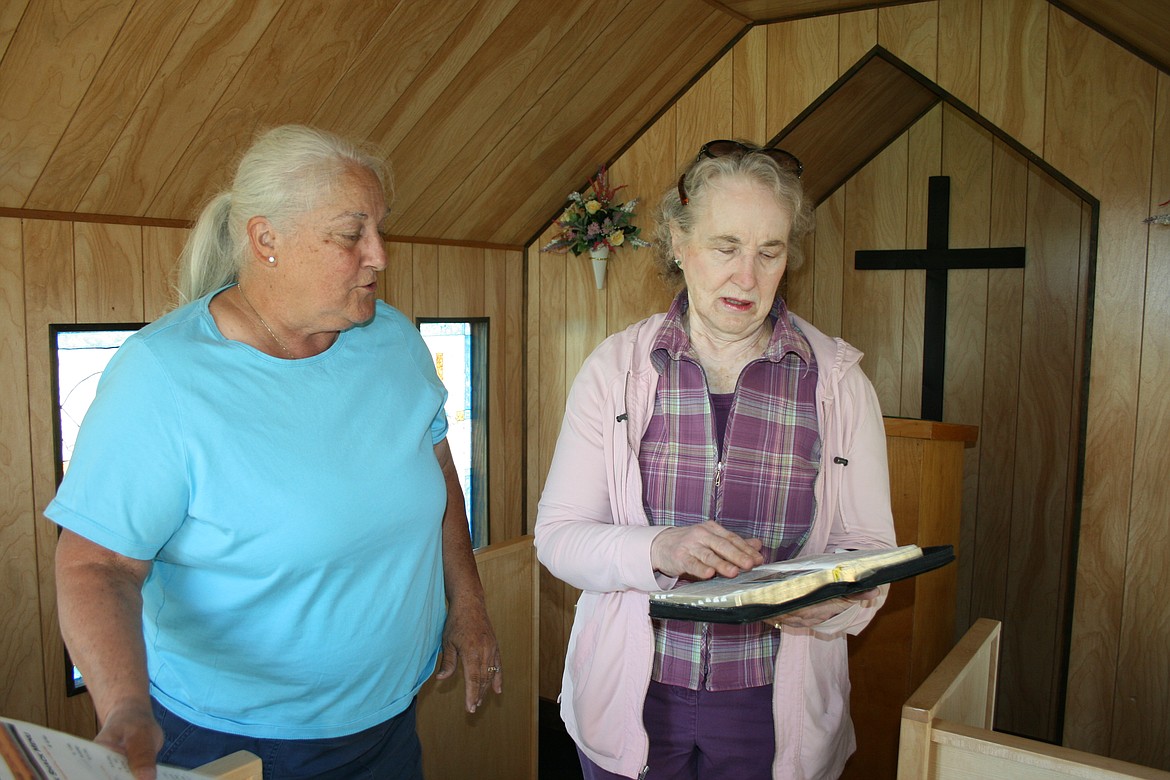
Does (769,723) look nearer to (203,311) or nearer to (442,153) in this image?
(203,311)

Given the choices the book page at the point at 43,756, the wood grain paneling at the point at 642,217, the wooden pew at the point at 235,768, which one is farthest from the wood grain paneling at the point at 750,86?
the book page at the point at 43,756

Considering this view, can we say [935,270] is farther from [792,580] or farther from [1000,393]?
[792,580]

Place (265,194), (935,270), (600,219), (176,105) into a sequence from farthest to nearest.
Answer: (935,270), (600,219), (176,105), (265,194)

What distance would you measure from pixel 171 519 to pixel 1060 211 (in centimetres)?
392

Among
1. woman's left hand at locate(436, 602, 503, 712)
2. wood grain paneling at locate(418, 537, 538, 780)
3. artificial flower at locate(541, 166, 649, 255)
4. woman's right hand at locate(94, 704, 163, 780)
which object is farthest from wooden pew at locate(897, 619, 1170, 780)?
artificial flower at locate(541, 166, 649, 255)

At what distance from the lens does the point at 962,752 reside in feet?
4.37

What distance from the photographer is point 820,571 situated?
1.15 meters

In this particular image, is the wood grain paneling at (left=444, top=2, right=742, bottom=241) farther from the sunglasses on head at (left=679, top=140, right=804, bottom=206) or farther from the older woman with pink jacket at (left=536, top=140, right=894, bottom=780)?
the older woman with pink jacket at (left=536, top=140, right=894, bottom=780)

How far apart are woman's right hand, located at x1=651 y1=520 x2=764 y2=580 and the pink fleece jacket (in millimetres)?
76

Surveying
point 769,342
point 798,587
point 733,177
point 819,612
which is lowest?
point 819,612

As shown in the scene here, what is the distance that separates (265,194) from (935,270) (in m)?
3.64

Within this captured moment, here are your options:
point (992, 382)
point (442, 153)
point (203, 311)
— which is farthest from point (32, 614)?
point (992, 382)

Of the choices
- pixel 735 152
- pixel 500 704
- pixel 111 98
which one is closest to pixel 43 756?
pixel 735 152

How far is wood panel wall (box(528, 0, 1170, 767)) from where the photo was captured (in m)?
3.12
